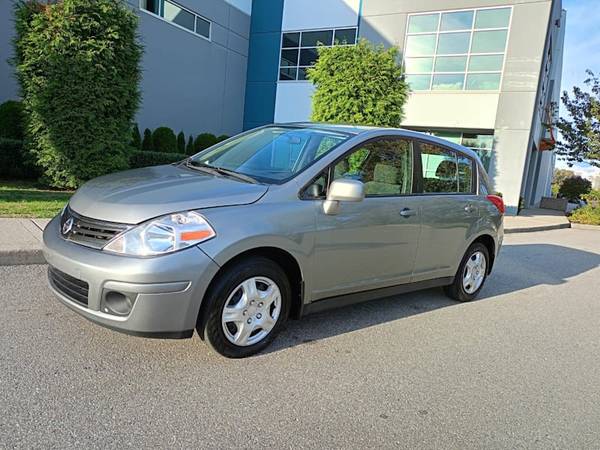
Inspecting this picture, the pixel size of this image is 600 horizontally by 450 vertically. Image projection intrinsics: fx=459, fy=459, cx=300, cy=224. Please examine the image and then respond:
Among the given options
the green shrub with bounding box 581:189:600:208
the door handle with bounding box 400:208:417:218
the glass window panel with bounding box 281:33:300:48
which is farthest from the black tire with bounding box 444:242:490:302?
the glass window panel with bounding box 281:33:300:48

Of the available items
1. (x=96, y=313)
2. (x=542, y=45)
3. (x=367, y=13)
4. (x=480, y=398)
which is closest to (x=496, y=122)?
(x=542, y=45)

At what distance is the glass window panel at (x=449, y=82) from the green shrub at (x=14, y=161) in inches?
602

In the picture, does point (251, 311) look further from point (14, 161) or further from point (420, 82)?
point (420, 82)

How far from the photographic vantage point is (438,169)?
16.4 feet

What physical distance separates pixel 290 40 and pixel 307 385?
72.4 feet

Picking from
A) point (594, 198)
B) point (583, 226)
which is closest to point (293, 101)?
point (583, 226)

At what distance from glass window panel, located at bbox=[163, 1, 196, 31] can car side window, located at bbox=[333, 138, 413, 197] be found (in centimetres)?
1706

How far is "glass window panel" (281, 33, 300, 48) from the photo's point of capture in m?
22.5

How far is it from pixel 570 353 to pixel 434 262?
146cm

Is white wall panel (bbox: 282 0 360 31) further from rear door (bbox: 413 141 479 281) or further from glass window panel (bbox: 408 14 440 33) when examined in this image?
rear door (bbox: 413 141 479 281)

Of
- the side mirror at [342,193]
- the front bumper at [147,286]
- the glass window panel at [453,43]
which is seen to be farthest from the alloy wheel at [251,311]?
the glass window panel at [453,43]

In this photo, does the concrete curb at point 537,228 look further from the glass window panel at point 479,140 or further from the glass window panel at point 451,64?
the glass window panel at point 451,64

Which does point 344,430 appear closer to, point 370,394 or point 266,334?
point 370,394

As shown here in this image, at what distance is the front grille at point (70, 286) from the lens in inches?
118
